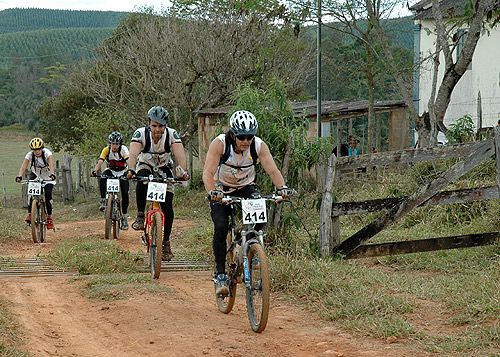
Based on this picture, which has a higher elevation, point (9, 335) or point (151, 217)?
point (151, 217)

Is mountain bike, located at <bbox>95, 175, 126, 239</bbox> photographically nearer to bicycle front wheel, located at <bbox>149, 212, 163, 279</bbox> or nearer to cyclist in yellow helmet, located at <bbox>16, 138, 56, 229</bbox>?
cyclist in yellow helmet, located at <bbox>16, 138, 56, 229</bbox>

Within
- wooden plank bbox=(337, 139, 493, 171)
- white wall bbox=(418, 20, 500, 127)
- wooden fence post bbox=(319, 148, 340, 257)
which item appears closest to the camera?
wooden plank bbox=(337, 139, 493, 171)

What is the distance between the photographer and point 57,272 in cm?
1139

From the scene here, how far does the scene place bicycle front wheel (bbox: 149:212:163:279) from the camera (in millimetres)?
10516

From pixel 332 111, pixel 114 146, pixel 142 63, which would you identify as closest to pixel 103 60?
pixel 142 63

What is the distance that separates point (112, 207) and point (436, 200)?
6596mm

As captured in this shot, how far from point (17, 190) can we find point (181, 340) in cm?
3621

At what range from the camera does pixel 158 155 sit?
37.5 ft

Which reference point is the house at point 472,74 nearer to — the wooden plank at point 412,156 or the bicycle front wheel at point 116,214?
the bicycle front wheel at point 116,214

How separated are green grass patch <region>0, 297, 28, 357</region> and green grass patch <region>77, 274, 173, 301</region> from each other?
113 cm

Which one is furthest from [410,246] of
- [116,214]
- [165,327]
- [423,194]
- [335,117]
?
[335,117]

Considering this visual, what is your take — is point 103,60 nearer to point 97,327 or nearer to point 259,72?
point 259,72

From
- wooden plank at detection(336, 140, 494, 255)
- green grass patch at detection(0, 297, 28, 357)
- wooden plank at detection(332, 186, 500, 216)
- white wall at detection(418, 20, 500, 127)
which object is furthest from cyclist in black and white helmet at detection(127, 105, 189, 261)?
white wall at detection(418, 20, 500, 127)

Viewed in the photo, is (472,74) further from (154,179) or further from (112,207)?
(154,179)
